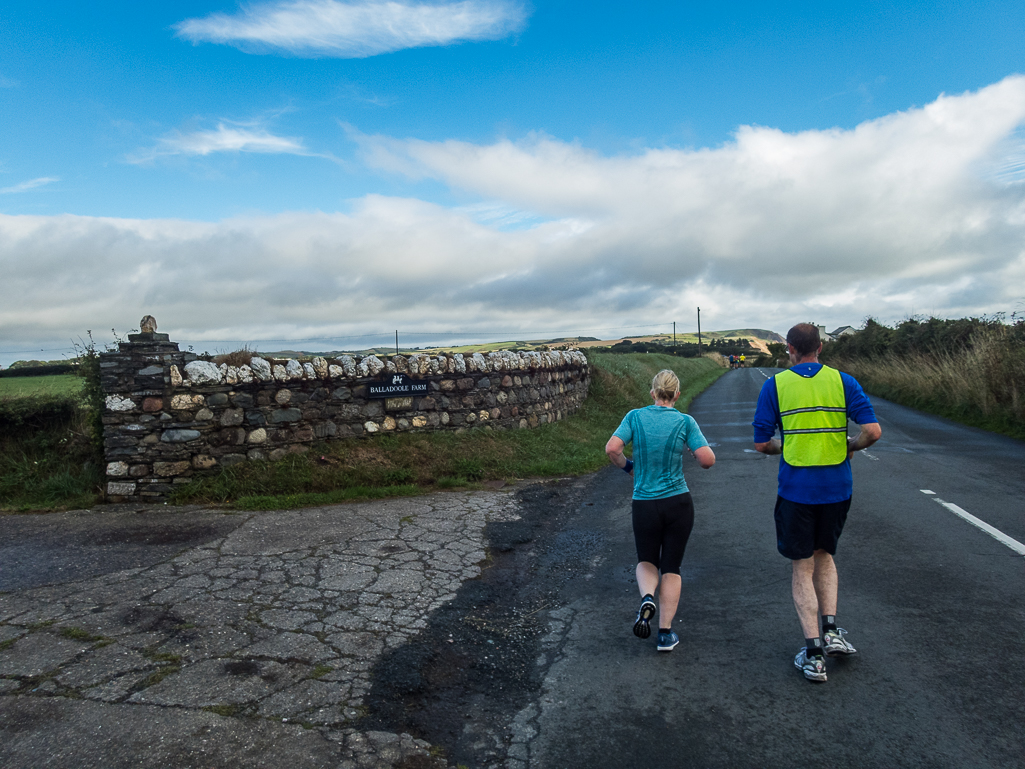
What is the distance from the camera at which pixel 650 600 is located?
13.8ft

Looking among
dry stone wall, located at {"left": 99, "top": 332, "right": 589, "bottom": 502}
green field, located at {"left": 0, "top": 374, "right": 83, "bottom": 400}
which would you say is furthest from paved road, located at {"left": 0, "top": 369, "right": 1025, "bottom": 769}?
green field, located at {"left": 0, "top": 374, "right": 83, "bottom": 400}

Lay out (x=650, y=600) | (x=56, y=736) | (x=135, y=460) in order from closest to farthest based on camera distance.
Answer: (x=56, y=736), (x=650, y=600), (x=135, y=460)

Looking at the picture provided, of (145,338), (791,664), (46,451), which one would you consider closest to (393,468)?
(145,338)

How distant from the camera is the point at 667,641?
161 inches

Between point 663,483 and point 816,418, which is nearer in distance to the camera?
point 816,418

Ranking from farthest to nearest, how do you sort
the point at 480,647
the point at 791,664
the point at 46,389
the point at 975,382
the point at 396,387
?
the point at 975,382 < the point at 46,389 < the point at 396,387 < the point at 480,647 < the point at 791,664

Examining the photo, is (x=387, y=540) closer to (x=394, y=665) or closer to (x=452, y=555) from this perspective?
(x=452, y=555)

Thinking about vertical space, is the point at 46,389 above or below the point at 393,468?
above

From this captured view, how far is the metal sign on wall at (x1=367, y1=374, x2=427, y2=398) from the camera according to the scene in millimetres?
9656

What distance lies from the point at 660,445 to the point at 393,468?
5515mm

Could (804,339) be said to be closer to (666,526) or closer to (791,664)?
(666,526)

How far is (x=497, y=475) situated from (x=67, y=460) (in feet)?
19.4

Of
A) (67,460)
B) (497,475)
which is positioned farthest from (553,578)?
(67,460)

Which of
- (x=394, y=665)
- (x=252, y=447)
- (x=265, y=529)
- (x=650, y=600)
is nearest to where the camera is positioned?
(x=394, y=665)
